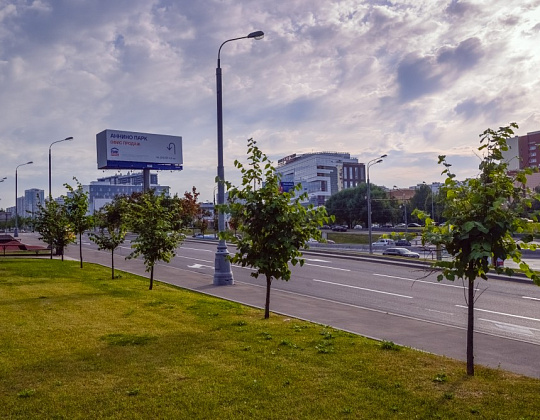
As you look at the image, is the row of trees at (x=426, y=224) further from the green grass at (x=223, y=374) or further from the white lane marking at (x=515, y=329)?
the white lane marking at (x=515, y=329)

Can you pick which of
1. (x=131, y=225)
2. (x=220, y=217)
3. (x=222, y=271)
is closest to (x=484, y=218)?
→ (x=131, y=225)

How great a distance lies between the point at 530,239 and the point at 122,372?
571 cm

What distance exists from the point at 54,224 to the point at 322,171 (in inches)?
4775

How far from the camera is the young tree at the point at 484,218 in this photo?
19.9 feet

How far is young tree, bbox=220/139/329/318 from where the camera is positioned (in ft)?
33.5

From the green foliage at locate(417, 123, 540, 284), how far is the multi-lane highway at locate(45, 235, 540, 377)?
2.01 ft

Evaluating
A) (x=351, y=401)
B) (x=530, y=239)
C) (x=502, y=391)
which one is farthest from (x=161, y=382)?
(x=530, y=239)

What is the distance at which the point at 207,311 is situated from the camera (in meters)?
11.9

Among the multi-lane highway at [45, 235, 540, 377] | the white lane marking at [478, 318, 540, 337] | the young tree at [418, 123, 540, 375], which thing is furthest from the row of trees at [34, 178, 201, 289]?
the young tree at [418, 123, 540, 375]

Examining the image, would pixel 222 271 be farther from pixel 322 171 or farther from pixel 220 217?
pixel 322 171

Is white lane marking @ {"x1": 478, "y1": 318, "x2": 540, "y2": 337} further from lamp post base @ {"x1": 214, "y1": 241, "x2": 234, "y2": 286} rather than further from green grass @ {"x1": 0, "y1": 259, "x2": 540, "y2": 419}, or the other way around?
lamp post base @ {"x1": 214, "y1": 241, "x2": 234, "y2": 286}

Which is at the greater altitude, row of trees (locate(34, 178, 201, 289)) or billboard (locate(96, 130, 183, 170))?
billboard (locate(96, 130, 183, 170))

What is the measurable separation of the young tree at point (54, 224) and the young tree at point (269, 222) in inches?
671

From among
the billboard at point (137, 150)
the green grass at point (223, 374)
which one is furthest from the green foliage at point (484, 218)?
the billboard at point (137, 150)
